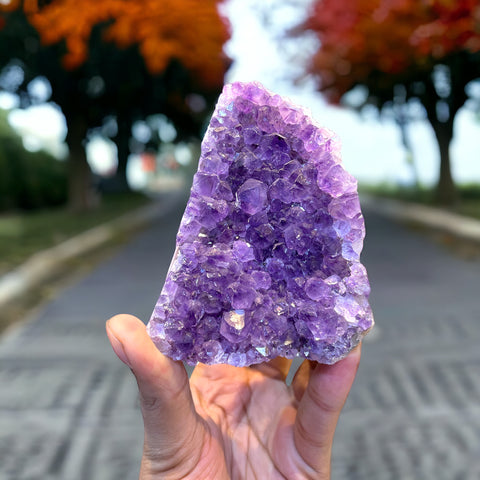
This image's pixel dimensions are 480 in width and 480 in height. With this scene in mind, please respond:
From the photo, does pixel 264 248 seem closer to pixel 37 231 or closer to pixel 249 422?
pixel 249 422

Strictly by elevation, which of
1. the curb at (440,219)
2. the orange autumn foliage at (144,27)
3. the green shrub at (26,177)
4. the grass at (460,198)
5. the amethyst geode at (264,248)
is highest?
the orange autumn foliage at (144,27)

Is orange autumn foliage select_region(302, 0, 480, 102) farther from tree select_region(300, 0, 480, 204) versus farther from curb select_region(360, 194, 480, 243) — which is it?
curb select_region(360, 194, 480, 243)

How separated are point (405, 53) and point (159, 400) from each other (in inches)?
623

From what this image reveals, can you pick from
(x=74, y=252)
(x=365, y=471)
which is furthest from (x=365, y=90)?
(x=365, y=471)

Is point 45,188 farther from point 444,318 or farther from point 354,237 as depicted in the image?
point 354,237

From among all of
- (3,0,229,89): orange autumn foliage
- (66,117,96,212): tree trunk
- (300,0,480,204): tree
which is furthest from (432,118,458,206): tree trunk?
(66,117,96,212): tree trunk

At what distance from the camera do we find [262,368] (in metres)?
2.30

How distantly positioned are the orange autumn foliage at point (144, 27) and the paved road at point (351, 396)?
21.7ft

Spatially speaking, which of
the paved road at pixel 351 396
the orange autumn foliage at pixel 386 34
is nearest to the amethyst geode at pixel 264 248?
the paved road at pixel 351 396

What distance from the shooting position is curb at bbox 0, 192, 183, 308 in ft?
24.5

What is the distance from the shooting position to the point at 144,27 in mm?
13531

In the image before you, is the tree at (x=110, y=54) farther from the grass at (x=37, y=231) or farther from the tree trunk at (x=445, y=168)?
the tree trunk at (x=445, y=168)

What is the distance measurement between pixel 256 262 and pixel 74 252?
29.0 feet

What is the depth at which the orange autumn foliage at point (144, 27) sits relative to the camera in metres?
11.4
